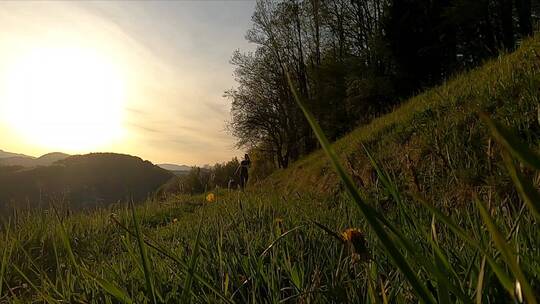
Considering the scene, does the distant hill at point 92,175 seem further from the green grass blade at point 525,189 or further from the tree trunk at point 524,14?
the green grass blade at point 525,189

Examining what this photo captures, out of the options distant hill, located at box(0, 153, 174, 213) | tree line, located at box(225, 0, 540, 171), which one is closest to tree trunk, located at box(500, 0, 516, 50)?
tree line, located at box(225, 0, 540, 171)

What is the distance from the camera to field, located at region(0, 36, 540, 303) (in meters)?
0.51

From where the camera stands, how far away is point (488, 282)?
2.57 ft

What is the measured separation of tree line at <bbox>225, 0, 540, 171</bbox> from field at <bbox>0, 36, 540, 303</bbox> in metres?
11.7

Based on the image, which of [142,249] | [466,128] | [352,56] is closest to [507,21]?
[352,56]

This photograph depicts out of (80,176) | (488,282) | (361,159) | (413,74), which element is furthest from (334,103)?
(80,176)

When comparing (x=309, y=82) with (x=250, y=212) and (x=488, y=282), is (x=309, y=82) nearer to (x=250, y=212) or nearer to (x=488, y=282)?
(x=250, y=212)

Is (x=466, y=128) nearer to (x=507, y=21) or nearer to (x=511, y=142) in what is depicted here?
(x=511, y=142)

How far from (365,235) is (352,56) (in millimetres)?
25511

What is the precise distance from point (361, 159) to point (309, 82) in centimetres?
2600

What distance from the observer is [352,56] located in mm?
26141

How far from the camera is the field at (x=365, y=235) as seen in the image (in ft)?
1.67

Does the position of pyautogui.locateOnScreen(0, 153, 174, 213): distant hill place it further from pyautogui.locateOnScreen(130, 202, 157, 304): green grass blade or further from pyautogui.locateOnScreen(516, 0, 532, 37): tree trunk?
pyautogui.locateOnScreen(130, 202, 157, 304): green grass blade

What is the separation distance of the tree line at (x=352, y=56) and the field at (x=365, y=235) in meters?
11.7
